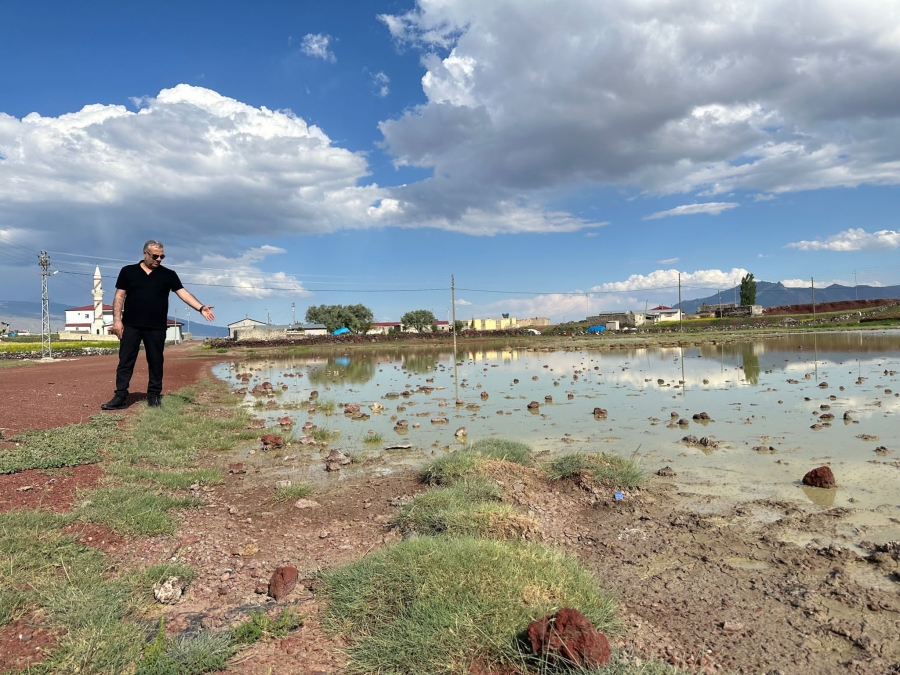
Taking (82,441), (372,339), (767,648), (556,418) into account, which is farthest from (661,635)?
(372,339)

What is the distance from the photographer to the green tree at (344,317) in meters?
100

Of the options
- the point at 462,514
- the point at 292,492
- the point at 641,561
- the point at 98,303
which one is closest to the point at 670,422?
the point at 641,561

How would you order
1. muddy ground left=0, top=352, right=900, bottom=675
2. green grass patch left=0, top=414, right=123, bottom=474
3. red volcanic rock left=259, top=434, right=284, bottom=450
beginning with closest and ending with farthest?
muddy ground left=0, top=352, right=900, bottom=675 < green grass patch left=0, top=414, right=123, bottom=474 < red volcanic rock left=259, top=434, right=284, bottom=450

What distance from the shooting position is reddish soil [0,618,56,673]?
263 cm

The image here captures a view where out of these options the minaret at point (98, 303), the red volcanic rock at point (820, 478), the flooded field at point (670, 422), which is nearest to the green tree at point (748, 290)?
the flooded field at point (670, 422)

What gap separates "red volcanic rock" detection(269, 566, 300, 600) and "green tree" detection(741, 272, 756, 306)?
108642mm

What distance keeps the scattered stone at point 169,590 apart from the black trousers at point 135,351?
5.84 meters

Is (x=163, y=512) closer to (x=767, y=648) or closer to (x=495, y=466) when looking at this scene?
(x=495, y=466)

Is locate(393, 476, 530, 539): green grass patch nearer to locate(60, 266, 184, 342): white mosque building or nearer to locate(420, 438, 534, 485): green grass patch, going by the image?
locate(420, 438, 534, 485): green grass patch

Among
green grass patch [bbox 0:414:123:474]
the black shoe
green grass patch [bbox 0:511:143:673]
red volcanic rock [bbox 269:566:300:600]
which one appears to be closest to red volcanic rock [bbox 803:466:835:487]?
red volcanic rock [bbox 269:566:300:600]

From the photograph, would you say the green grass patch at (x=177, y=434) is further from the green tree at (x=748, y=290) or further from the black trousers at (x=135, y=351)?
the green tree at (x=748, y=290)

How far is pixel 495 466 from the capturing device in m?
6.54

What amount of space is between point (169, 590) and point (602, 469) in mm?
4719

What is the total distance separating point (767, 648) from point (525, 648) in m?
1.46
